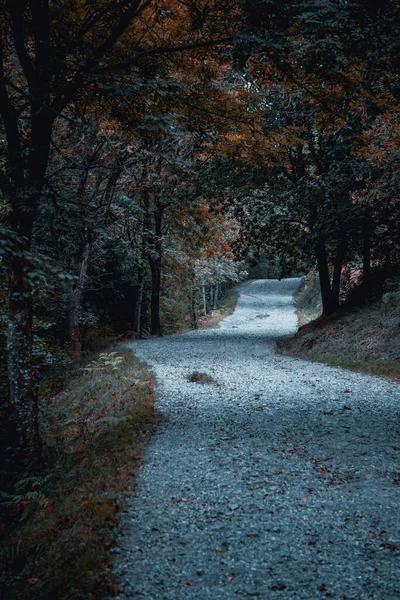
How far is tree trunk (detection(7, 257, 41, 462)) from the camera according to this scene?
16.6ft

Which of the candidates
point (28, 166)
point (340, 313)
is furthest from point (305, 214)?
point (28, 166)

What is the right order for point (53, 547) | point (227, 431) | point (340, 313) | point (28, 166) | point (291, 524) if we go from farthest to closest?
point (340, 313)
point (227, 431)
point (28, 166)
point (291, 524)
point (53, 547)

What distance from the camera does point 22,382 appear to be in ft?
16.9

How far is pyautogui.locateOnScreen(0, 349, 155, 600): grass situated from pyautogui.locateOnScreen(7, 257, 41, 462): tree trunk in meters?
0.40

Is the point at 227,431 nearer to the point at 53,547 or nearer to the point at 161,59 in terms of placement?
the point at 53,547

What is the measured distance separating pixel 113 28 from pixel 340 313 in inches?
477

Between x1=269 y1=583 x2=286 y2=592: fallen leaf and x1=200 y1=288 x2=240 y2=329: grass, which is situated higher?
x1=200 y1=288 x2=240 y2=329: grass

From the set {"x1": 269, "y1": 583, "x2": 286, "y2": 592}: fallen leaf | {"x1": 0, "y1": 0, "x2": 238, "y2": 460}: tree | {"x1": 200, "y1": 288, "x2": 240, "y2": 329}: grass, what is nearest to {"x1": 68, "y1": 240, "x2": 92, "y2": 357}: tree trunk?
{"x1": 0, "y1": 0, "x2": 238, "y2": 460}: tree

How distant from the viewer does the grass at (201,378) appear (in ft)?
31.0

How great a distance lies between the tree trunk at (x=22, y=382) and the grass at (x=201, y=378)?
4.55 metres

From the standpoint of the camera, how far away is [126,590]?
9.75 feet

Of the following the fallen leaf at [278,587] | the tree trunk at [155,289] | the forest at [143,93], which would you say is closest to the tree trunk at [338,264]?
the forest at [143,93]

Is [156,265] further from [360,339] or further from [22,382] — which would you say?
[22,382]

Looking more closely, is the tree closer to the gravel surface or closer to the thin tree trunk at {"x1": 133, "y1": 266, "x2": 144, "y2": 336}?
the gravel surface
